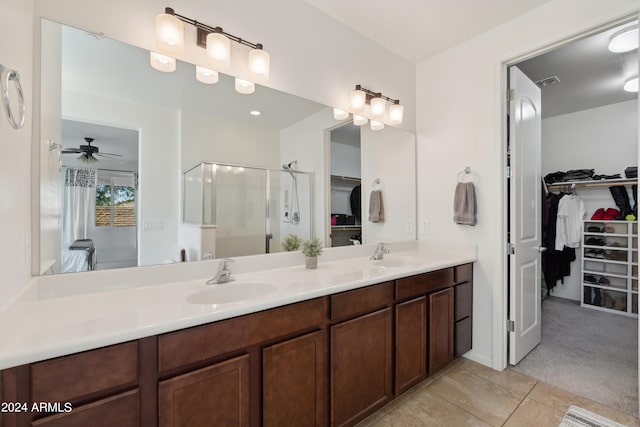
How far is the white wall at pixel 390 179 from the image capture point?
2.48 meters

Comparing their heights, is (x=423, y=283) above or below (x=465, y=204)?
below

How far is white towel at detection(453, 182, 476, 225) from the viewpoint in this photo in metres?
2.28

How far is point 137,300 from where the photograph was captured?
118cm

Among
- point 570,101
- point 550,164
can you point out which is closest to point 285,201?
point 570,101

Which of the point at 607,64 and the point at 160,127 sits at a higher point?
the point at 607,64

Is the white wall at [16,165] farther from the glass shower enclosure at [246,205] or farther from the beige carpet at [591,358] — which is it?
the beige carpet at [591,358]

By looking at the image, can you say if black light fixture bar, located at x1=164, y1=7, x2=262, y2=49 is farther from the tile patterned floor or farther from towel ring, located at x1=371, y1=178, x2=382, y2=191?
the tile patterned floor

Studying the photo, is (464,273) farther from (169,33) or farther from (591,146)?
(591,146)

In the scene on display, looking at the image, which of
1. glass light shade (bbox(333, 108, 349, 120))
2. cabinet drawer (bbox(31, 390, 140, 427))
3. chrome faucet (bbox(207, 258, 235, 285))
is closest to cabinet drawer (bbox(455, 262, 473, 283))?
glass light shade (bbox(333, 108, 349, 120))

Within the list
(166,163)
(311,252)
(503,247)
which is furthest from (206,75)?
(503,247)

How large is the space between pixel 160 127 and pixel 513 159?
8.05ft

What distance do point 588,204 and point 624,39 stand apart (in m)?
2.60

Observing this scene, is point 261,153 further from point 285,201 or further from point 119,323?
point 119,323

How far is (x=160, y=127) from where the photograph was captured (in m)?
1.54
